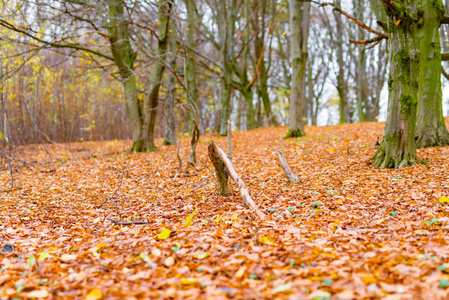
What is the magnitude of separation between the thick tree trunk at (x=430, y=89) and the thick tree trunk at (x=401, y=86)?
1.51m

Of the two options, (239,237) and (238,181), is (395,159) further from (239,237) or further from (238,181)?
(239,237)

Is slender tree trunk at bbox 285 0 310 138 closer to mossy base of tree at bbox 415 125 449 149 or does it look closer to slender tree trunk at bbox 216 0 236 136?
slender tree trunk at bbox 216 0 236 136

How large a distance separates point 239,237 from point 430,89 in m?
5.83

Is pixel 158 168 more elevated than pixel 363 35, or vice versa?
pixel 363 35

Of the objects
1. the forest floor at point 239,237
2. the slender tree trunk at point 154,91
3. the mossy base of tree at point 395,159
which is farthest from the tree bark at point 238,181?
the slender tree trunk at point 154,91

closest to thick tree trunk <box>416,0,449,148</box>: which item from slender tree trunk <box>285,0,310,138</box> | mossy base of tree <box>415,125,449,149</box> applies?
mossy base of tree <box>415,125,449,149</box>

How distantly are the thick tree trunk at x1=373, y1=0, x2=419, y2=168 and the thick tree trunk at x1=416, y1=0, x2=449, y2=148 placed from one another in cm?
151

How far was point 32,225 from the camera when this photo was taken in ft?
11.9

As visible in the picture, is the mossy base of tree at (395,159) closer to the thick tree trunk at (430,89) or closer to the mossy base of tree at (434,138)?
the mossy base of tree at (434,138)

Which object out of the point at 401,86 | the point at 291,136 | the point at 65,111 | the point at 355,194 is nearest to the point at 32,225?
the point at 355,194

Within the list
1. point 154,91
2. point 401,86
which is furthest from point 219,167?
point 154,91

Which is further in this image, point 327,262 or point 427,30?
point 427,30

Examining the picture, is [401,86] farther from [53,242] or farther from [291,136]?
[53,242]

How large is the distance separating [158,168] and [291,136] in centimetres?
435
